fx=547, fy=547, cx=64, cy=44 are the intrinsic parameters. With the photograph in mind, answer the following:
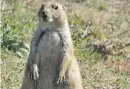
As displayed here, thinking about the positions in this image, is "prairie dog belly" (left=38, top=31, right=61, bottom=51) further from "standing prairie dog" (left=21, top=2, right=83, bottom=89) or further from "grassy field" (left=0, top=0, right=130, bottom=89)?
"grassy field" (left=0, top=0, right=130, bottom=89)

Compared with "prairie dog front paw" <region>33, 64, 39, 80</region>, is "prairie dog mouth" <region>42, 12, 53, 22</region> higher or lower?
higher

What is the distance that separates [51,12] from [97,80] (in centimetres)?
220

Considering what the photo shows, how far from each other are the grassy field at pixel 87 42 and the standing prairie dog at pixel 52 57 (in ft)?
4.24

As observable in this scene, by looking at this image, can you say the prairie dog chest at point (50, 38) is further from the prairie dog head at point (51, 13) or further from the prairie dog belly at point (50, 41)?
the prairie dog head at point (51, 13)

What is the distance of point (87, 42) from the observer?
878 cm

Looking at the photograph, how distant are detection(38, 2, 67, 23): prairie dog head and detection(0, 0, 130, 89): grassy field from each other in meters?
1.68

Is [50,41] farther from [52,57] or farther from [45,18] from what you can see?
[45,18]

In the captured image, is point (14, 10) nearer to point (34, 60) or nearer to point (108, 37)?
point (108, 37)

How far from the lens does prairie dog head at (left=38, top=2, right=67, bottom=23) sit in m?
5.25

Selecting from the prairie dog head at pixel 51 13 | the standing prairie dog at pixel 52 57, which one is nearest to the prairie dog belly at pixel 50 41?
the standing prairie dog at pixel 52 57

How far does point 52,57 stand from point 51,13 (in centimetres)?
48

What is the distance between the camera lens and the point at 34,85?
5699 mm

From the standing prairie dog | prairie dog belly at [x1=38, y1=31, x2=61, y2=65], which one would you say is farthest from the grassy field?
prairie dog belly at [x1=38, y1=31, x2=61, y2=65]

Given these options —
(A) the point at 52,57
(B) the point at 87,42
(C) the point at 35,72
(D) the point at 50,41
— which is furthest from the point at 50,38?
(B) the point at 87,42
